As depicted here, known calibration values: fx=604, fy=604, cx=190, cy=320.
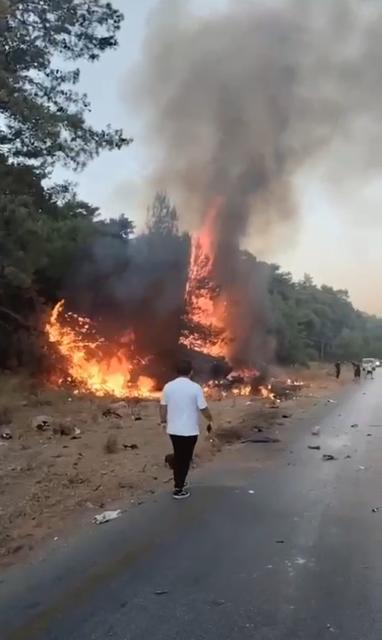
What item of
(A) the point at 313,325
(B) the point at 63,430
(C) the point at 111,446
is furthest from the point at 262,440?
(A) the point at 313,325

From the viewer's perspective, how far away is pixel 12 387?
718 inches

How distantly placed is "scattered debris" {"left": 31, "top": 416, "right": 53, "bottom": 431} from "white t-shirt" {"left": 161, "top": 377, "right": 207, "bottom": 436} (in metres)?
6.46

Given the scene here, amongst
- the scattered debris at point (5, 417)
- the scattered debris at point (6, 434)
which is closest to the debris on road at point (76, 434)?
the scattered debris at point (6, 434)

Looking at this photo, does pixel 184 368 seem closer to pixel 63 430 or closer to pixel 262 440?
pixel 262 440

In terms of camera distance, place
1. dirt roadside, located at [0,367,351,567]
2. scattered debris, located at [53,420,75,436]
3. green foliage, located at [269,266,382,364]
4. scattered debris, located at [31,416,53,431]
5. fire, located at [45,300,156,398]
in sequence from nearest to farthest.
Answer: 1. dirt roadside, located at [0,367,351,567]
2. scattered debris, located at [53,420,75,436]
3. scattered debris, located at [31,416,53,431]
4. fire, located at [45,300,156,398]
5. green foliage, located at [269,266,382,364]

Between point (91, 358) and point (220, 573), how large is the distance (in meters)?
19.1

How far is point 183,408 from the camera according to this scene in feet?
22.8

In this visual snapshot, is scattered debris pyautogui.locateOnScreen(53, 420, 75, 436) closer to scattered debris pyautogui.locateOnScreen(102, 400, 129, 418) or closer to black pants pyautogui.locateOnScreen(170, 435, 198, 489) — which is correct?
scattered debris pyautogui.locateOnScreen(102, 400, 129, 418)

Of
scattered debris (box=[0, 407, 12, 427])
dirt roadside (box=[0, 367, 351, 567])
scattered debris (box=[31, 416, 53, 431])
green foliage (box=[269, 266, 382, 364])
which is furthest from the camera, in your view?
green foliage (box=[269, 266, 382, 364])

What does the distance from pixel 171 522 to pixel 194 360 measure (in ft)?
67.2

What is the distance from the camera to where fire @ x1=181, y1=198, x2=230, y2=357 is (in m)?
27.3

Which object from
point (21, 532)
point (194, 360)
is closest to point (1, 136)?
point (21, 532)

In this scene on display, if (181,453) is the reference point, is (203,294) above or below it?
above

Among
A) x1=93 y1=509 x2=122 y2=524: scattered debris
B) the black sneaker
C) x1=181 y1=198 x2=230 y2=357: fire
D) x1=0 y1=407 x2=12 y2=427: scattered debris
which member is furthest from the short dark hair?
x1=181 y1=198 x2=230 y2=357: fire
